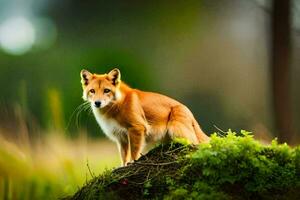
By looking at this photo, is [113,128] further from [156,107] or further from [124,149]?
[156,107]

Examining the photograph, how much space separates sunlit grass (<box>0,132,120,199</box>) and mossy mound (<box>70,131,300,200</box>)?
102 centimetres

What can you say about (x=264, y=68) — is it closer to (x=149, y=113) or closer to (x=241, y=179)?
(x=149, y=113)

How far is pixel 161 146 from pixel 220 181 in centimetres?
57

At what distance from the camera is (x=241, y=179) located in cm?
401

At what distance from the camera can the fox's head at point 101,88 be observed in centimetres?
479

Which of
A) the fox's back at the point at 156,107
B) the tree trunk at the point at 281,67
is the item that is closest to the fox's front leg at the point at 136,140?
the fox's back at the point at 156,107

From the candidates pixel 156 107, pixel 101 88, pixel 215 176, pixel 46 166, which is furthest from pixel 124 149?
pixel 215 176

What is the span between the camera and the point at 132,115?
491 centimetres

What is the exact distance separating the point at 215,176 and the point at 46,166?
6.11 ft

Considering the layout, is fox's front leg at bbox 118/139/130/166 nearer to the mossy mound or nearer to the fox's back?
the fox's back

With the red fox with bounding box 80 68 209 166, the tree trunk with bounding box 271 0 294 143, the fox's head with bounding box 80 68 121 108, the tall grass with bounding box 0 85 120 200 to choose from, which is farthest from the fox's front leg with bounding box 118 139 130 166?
the tree trunk with bounding box 271 0 294 143

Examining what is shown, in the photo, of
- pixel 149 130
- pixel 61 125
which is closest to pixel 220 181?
pixel 149 130

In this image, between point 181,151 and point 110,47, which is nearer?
point 181,151

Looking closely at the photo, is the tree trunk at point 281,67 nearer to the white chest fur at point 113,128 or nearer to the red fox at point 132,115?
the red fox at point 132,115
